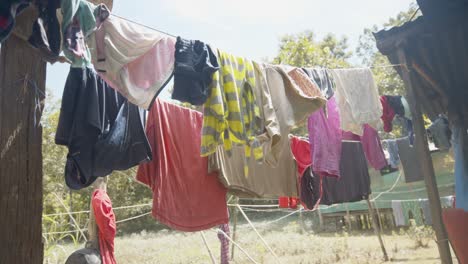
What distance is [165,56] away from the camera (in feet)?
7.12

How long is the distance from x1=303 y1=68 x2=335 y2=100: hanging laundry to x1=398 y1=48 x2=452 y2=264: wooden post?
0.59 metres

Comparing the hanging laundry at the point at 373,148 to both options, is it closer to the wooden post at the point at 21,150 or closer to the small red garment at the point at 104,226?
the small red garment at the point at 104,226

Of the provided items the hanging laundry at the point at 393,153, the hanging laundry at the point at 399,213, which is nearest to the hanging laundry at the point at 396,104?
the hanging laundry at the point at 393,153

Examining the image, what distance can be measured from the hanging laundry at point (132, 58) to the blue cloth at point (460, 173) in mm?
1805

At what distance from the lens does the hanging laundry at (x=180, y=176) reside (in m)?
2.81

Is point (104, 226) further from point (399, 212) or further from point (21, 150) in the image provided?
point (399, 212)

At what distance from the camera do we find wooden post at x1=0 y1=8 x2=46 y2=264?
1448 millimetres

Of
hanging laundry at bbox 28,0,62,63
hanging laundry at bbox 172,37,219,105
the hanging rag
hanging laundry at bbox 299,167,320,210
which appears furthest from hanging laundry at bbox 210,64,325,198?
the hanging rag

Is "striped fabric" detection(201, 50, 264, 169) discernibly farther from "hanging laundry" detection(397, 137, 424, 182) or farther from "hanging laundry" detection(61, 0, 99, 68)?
"hanging laundry" detection(397, 137, 424, 182)

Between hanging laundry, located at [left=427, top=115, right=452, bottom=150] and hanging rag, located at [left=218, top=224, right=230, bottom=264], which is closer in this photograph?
hanging laundry, located at [left=427, top=115, right=452, bottom=150]

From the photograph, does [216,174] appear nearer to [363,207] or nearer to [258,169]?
[258,169]

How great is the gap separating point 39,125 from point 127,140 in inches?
29.6

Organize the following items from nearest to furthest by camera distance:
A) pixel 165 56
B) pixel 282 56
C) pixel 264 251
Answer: pixel 165 56 < pixel 264 251 < pixel 282 56

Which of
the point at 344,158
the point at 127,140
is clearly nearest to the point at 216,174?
the point at 127,140
